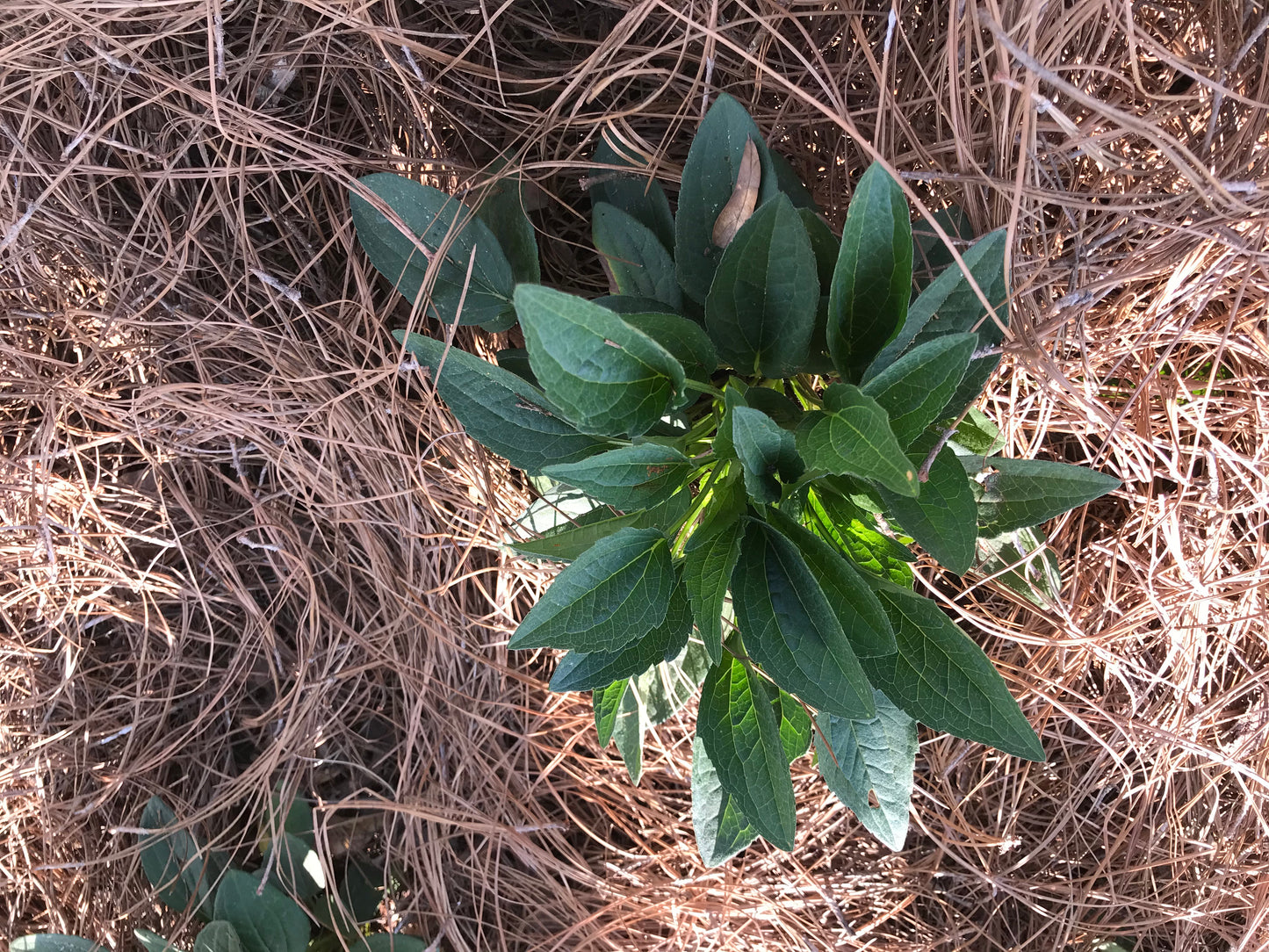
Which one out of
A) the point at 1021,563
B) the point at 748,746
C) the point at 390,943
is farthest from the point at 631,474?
the point at 390,943

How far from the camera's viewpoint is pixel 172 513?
52.9 inches

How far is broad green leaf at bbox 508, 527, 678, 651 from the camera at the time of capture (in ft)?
2.34

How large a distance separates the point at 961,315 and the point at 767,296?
191 mm

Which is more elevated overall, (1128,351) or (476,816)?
(1128,351)

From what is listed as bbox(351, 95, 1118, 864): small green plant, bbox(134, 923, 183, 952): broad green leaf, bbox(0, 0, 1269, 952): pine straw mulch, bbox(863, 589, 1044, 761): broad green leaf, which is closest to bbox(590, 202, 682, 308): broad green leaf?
bbox(351, 95, 1118, 864): small green plant

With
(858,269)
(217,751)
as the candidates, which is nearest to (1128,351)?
(858,269)

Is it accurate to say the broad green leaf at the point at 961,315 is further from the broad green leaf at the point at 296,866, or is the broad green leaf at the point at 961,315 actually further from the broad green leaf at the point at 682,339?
the broad green leaf at the point at 296,866

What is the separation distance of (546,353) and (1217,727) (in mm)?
1194

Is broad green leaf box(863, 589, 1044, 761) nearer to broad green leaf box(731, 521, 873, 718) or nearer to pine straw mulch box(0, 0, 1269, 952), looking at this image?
broad green leaf box(731, 521, 873, 718)

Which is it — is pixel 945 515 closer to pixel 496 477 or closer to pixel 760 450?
pixel 760 450

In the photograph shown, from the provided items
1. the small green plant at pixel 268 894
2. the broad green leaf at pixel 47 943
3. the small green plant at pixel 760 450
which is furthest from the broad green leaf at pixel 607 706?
the broad green leaf at pixel 47 943

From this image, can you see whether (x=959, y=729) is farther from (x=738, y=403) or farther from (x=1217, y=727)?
(x=1217, y=727)

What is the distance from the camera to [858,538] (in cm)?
82

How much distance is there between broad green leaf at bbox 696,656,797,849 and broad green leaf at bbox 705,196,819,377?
32 cm
